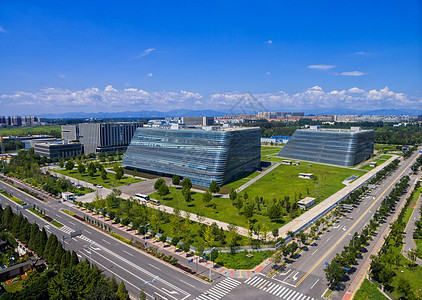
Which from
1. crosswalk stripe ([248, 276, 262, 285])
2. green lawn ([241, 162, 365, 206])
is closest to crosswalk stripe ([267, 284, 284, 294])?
crosswalk stripe ([248, 276, 262, 285])

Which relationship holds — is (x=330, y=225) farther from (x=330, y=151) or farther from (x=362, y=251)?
(x=330, y=151)

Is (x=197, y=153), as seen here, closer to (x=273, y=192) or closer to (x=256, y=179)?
(x=256, y=179)

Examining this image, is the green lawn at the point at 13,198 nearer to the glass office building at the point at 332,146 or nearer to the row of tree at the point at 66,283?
the row of tree at the point at 66,283

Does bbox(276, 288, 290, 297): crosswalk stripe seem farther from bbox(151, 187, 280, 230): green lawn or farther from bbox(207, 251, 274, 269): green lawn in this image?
bbox(151, 187, 280, 230): green lawn

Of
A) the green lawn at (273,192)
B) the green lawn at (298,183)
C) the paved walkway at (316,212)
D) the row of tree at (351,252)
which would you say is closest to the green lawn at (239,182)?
the green lawn at (273,192)

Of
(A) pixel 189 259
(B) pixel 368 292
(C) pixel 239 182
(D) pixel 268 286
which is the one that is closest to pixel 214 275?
(A) pixel 189 259

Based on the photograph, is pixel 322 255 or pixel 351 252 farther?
pixel 322 255
